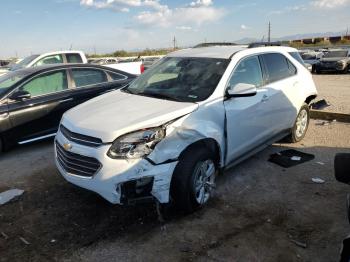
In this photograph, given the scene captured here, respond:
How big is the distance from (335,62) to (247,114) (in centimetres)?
1983

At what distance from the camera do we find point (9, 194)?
469cm

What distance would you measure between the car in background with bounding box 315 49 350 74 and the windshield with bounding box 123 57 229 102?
1948 cm

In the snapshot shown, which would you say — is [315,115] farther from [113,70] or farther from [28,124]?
[28,124]

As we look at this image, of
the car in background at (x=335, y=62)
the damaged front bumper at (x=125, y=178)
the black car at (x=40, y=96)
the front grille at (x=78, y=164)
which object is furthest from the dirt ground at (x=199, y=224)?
the car in background at (x=335, y=62)

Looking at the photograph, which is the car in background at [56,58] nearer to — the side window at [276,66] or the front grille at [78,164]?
the side window at [276,66]

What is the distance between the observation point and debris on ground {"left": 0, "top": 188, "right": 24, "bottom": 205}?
4531 mm

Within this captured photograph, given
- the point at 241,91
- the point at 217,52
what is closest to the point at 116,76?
the point at 217,52

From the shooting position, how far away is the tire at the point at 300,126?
246 inches

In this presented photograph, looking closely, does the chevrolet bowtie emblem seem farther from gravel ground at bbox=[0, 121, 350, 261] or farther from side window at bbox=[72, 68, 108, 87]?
side window at bbox=[72, 68, 108, 87]

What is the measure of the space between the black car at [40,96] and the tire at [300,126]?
150 inches

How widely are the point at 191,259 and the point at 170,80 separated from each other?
8.10 feet

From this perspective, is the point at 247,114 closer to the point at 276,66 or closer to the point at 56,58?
the point at 276,66

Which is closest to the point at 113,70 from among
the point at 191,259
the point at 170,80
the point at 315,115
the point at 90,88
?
the point at 90,88

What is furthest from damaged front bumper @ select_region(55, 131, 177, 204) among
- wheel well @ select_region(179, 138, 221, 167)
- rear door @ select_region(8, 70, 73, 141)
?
rear door @ select_region(8, 70, 73, 141)
